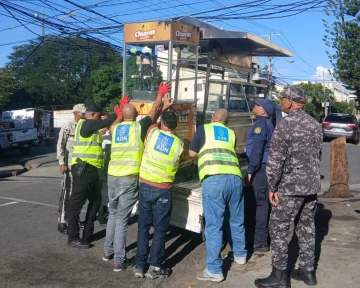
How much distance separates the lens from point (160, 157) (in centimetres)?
525

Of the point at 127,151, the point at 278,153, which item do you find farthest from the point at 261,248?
the point at 127,151

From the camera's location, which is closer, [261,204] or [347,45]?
[261,204]

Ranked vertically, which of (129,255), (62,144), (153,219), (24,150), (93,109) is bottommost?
(24,150)

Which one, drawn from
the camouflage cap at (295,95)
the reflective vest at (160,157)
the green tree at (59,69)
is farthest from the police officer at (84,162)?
the green tree at (59,69)

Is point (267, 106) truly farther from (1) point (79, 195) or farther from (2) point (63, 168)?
(2) point (63, 168)

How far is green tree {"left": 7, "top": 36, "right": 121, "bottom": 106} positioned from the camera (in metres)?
54.2

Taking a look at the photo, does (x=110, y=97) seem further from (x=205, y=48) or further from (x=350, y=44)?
(x=205, y=48)

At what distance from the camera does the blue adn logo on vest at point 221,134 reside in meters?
5.38

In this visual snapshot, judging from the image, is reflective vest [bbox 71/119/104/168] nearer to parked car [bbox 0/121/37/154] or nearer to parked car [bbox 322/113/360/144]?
parked car [bbox 0/121/37/154]

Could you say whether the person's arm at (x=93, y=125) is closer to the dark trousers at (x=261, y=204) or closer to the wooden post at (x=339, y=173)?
the dark trousers at (x=261, y=204)

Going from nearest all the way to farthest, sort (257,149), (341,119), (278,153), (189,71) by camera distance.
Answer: (278,153) → (257,149) → (189,71) → (341,119)

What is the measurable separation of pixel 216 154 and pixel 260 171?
3.51ft

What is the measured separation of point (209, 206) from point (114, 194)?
3.72ft

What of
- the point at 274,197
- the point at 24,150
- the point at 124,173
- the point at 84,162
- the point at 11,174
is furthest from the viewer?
the point at 24,150
